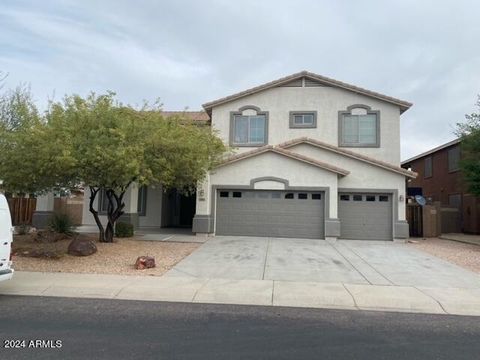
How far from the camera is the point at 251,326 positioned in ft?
23.3

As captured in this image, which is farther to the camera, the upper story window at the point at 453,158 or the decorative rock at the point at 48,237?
the upper story window at the point at 453,158

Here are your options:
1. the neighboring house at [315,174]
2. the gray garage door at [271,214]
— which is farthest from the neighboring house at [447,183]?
the gray garage door at [271,214]

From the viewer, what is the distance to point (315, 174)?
65.3 feet

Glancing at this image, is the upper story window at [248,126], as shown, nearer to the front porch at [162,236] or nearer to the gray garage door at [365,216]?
the gray garage door at [365,216]

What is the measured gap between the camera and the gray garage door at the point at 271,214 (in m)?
→ 19.7

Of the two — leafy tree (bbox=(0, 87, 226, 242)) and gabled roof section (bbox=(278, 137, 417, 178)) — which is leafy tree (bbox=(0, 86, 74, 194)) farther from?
gabled roof section (bbox=(278, 137, 417, 178))

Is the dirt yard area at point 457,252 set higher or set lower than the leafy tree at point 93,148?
lower

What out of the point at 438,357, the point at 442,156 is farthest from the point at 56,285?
the point at 442,156

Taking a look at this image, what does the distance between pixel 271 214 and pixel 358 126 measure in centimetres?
730

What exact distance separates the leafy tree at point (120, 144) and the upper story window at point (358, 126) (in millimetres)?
9812

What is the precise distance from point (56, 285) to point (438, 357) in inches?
313

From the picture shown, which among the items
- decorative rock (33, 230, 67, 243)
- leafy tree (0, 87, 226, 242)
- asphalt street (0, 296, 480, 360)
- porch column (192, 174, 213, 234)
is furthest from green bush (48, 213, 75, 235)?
asphalt street (0, 296, 480, 360)

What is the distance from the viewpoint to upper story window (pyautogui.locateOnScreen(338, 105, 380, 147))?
22.8m

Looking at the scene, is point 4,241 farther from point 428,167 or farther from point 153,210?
point 428,167
